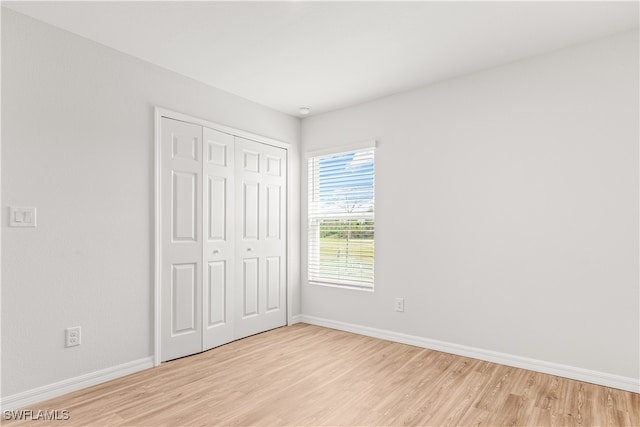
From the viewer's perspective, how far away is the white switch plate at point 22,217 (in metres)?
2.34

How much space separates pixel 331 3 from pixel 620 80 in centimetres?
214

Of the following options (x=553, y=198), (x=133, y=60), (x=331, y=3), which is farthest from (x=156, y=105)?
→ (x=553, y=198)

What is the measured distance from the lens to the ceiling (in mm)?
2344

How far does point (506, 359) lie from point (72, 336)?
10.9ft

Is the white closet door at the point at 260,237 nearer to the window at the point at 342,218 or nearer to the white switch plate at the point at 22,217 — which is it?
the window at the point at 342,218

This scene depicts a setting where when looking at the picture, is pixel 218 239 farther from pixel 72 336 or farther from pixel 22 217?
pixel 22 217

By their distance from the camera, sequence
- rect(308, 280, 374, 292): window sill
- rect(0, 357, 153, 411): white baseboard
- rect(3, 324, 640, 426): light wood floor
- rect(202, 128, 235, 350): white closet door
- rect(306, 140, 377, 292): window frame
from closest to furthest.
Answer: rect(3, 324, 640, 426): light wood floor
rect(0, 357, 153, 411): white baseboard
rect(202, 128, 235, 350): white closet door
rect(308, 280, 374, 292): window sill
rect(306, 140, 377, 292): window frame

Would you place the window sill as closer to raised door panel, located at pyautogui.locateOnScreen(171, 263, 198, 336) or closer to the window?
the window

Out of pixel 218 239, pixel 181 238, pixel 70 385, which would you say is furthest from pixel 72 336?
pixel 218 239

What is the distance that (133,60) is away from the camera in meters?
2.99

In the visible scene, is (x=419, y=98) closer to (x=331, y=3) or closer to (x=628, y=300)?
(x=331, y=3)

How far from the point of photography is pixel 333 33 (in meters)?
2.63

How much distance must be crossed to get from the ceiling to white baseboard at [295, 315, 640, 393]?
2443mm

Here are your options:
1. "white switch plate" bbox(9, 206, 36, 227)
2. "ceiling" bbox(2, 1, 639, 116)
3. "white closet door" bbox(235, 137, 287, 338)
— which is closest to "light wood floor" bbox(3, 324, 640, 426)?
"white closet door" bbox(235, 137, 287, 338)
